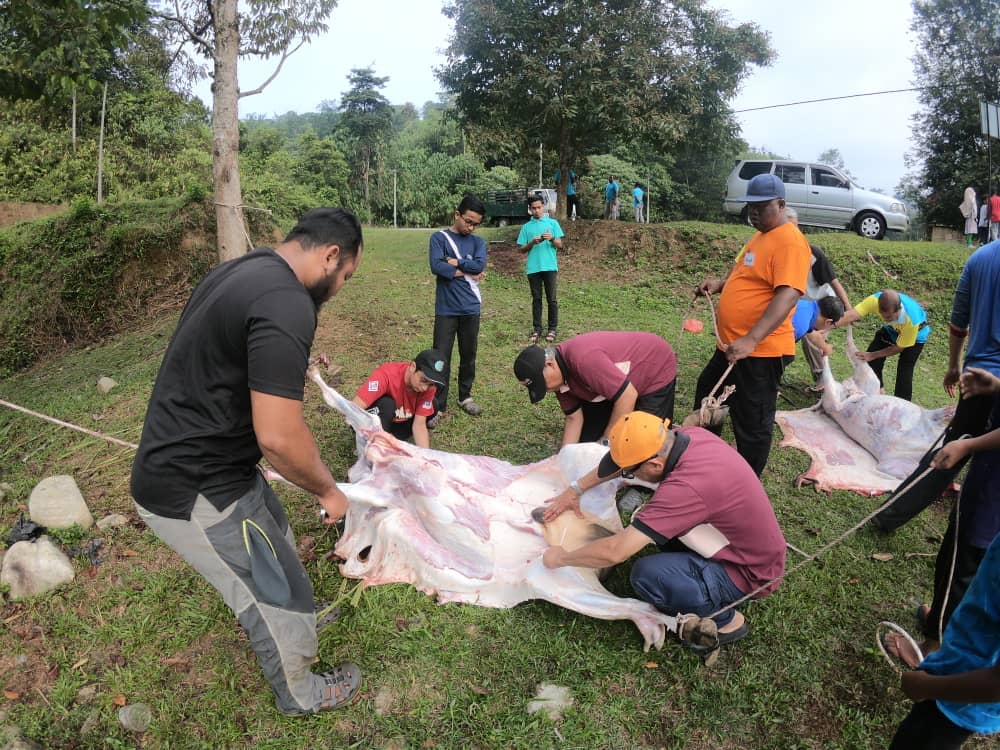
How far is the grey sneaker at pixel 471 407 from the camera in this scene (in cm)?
477

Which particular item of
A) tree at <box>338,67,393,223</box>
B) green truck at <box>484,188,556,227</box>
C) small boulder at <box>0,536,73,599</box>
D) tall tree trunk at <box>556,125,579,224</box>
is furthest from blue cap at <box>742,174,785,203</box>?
tree at <box>338,67,393,223</box>

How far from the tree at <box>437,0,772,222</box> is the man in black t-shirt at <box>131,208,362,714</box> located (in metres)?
8.35

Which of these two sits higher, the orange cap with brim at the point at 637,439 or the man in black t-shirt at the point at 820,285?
the man in black t-shirt at the point at 820,285

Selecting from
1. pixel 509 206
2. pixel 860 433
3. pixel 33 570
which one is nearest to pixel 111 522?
pixel 33 570

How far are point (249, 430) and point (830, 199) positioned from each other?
13.1 metres

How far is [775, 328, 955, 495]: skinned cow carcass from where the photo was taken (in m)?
4.02

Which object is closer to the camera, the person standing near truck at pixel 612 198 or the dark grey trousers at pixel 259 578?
the dark grey trousers at pixel 259 578

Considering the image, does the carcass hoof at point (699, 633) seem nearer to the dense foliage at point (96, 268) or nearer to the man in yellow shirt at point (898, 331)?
the man in yellow shirt at point (898, 331)

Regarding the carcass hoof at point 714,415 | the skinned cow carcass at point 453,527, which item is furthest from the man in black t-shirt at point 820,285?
the skinned cow carcass at point 453,527

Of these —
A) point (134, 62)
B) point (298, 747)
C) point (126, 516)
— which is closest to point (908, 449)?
point (298, 747)

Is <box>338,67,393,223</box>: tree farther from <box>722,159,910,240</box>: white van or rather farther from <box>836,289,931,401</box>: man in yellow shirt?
<box>836,289,931,401</box>: man in yellow shirt

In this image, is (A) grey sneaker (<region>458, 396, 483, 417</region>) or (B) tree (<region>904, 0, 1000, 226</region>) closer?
(A) grey sneaker (<region>458, 396, 483, 417</region>)

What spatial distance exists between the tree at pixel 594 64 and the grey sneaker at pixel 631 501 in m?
7.15

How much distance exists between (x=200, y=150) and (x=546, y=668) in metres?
20.4
